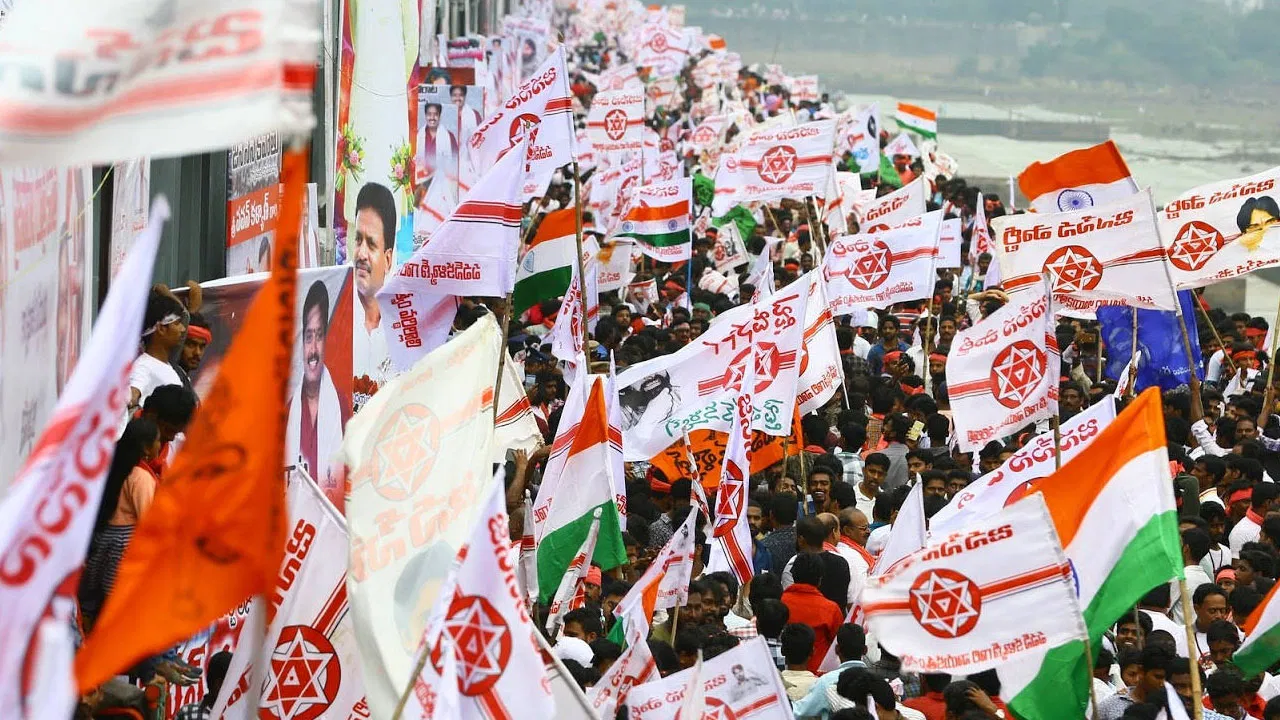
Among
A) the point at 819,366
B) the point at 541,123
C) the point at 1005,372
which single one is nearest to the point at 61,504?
the point at 1005,372

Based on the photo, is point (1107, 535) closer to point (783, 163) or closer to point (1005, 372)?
point (1005, 372)

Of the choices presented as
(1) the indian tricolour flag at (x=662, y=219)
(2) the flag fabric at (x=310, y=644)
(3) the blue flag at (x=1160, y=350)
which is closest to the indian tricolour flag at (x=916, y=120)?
(1) the indian tricolour flag at (x=662, y=219)

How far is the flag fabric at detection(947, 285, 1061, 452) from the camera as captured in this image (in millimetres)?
9859

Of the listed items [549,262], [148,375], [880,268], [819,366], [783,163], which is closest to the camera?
[148,375]

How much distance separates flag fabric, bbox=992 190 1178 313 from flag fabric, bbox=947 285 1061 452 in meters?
0.76

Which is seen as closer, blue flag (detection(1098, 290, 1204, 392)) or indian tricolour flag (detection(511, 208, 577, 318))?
indian tricolour flag (detection(511, 208, 577, 318))

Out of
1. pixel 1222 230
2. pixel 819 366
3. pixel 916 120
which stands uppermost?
pixel 1222 230

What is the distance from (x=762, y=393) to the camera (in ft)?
32.8

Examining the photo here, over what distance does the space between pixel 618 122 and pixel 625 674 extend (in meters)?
14.6

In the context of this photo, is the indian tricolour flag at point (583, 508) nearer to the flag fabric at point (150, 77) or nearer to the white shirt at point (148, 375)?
the white shirt at point (148, 375)

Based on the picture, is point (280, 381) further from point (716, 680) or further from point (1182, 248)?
point (1182, 248)

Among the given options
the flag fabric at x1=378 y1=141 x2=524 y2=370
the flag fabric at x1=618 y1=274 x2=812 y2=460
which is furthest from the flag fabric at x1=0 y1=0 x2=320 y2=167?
the flag fabric at x1=618 y1=274 x2=812 y2=460

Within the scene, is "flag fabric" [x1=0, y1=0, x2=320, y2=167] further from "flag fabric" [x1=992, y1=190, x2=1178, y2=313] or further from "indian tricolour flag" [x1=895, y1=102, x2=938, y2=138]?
"indian tricolour flag" [x1=895, y1=102, x2=938, y2=138]

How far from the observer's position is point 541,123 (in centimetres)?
1211
